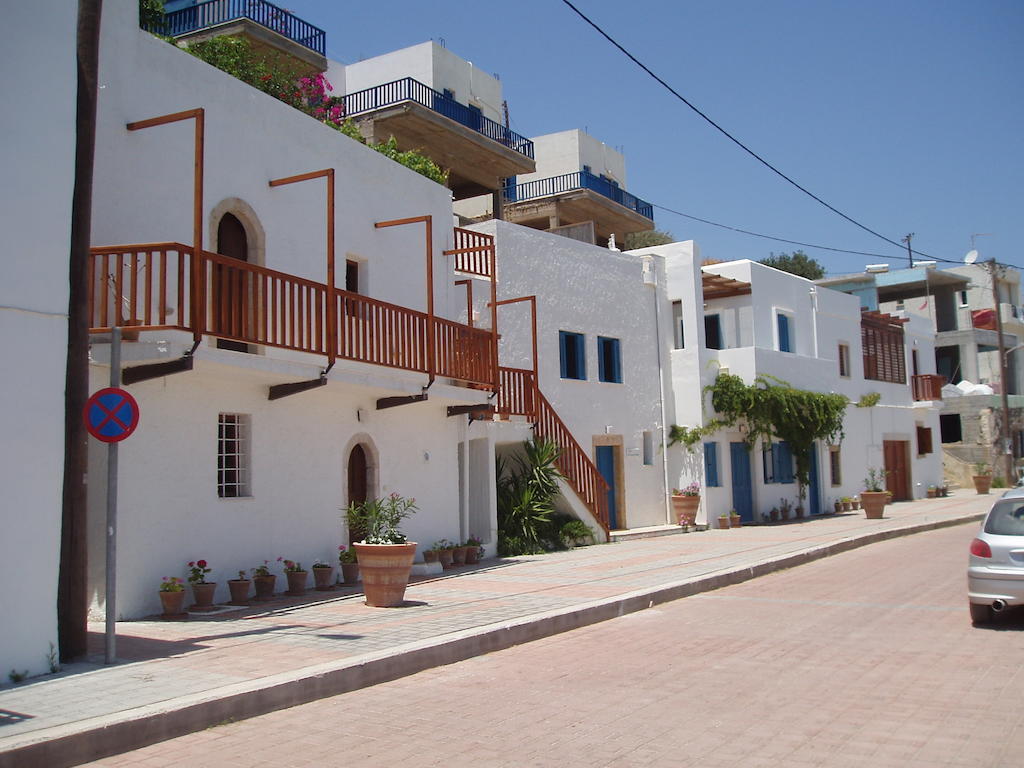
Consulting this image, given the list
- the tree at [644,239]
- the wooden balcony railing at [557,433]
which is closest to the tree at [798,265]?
the tree at [644,239]

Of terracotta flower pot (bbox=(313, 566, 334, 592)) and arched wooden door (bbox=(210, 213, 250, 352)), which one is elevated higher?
arched wooden door (bbox=(210, 213, 250, 352))

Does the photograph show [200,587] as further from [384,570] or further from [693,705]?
[693,705]

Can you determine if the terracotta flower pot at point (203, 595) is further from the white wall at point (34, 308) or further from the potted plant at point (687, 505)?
the potted plant at point (687, 505)

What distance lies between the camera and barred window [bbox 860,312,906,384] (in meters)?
35.8

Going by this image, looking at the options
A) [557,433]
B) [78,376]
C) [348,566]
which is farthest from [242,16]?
[78,376]

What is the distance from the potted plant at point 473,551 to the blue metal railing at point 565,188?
2070 cm

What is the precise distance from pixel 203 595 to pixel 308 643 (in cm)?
300

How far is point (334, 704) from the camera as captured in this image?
7.46 meters

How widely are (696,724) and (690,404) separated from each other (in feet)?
64.9

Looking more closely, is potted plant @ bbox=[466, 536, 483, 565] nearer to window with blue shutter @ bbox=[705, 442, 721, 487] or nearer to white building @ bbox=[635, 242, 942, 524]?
white building @ bbox=[635, 242, 942, 524]

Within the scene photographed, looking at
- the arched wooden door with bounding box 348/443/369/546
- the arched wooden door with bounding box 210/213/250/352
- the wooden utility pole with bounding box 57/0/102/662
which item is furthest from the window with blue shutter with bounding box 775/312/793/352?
the wooden utility pole with bounding box 57/0/102/662

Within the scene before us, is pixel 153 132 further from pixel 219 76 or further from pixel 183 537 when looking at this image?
pixel 183 537

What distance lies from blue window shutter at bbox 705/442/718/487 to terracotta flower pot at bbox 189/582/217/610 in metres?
16.6

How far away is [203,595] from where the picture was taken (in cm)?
1159
